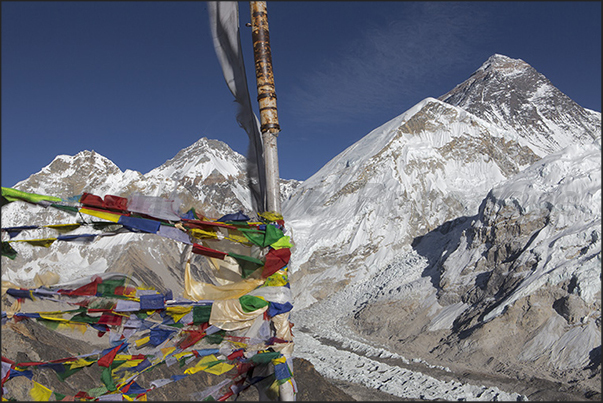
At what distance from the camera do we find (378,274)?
36719mm

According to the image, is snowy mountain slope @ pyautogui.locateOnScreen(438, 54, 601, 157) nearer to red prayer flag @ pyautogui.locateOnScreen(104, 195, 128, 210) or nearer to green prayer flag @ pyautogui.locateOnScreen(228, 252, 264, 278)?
green prayer flag @ pyautogui.locateOnScreen(228, 252, 264, 278)

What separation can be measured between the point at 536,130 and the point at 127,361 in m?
70.7

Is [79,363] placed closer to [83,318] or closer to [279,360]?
[83,318]

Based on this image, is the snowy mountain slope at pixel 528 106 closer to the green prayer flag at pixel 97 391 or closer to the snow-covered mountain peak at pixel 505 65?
the snow-covered mountain peak at pixel 505 65

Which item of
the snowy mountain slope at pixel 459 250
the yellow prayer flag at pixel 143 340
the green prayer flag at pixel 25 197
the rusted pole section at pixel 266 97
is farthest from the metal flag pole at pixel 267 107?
the snowy mountain slope at pixel 459 250

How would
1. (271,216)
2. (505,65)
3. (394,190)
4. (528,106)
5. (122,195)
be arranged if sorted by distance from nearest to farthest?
(271,216)
(122,195)
(394,190)
(528,106)
(505,65)

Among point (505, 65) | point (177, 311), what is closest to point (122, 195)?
point (177, 311)

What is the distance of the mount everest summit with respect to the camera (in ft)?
33.7

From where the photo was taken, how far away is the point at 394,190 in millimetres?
44625

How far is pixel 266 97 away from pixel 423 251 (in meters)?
34.3

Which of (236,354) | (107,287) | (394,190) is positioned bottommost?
(236,354)

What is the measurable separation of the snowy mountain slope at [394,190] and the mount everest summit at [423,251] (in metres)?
0.17

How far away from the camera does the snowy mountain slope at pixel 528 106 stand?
203 feet

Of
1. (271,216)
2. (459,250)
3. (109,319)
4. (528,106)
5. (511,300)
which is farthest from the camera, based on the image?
(528,106)
